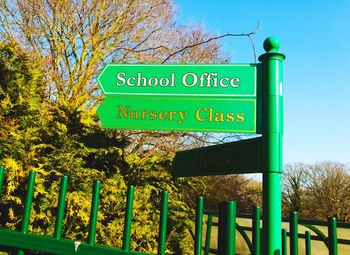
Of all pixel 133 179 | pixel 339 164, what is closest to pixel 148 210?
pixel 133 179

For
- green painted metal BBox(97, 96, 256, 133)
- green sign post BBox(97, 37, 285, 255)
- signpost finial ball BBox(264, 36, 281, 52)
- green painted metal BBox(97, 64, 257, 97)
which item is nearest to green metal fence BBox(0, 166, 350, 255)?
green sign post BBox(97, 37, 285, 255)

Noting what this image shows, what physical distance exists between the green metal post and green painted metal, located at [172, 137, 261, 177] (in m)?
0.06

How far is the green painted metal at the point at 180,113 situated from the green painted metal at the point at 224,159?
101 mm

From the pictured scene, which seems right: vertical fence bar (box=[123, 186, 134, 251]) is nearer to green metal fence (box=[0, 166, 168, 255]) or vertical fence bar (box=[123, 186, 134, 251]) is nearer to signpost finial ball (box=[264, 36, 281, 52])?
green metal fence (box=[0, 166, 168, 255])

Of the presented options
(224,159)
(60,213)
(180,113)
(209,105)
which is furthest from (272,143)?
(60,213)

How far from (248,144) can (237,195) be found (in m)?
13.9

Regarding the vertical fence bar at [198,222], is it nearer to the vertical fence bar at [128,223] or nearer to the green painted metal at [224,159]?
the vertical fence bar at [128,223]

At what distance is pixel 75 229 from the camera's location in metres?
4.56

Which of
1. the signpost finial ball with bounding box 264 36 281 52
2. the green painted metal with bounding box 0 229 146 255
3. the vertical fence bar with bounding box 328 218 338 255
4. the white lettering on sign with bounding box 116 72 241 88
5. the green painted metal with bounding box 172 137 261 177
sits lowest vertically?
the green painted metal with bounding box 0 229 146 255

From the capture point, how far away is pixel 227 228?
1453mm

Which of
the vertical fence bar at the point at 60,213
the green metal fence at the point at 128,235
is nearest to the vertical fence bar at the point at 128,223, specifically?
the green metal fence at the point at 128,235

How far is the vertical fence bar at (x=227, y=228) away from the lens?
1.44m

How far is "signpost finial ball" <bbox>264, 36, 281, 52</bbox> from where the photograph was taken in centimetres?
220

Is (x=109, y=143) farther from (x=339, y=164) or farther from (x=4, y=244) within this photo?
(x=339, y=164)
